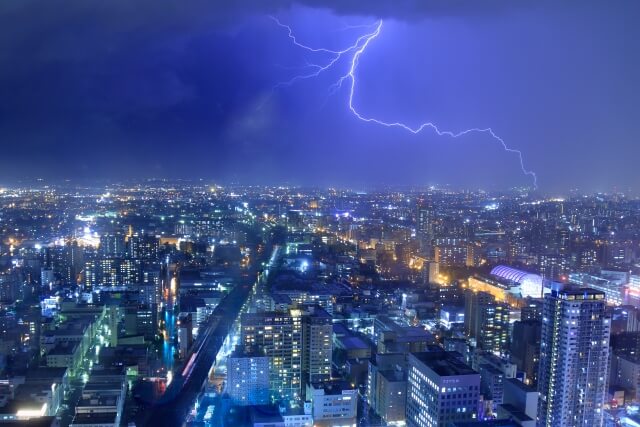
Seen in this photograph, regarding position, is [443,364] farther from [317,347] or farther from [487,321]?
[487,321]

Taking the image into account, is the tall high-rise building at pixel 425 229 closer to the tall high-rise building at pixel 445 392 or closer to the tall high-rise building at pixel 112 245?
the tall high-rise building at pixel 112 245

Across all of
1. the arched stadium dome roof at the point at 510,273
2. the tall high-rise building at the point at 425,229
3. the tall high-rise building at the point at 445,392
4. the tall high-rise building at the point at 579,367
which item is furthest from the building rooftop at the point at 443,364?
the tall high-rise building at the point at 425,229

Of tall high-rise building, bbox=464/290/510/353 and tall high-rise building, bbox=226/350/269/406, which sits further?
tall high-rise building, bbox=464/290/510/353

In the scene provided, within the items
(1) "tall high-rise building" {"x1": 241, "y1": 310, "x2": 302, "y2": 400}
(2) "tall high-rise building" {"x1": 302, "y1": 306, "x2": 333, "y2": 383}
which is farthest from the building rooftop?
(1) "tall high-rise building" {"x1": 241, "y1": 310, "x2": 302, "y2": 400}

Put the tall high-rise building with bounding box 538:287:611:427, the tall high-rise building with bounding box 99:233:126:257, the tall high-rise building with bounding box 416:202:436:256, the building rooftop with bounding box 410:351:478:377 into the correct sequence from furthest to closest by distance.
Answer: the tall high-rise building with bounding box 416:202:436:256 → the tall high-rise building with bounding box 99:233:126:257 → the tall high-rise building with bounding box 538:287:611:427 → the building rooftop with bounding box 410:351:478:377

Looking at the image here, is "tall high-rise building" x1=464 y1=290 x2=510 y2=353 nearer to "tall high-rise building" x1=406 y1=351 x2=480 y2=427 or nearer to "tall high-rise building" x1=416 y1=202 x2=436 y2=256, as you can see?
"tall high-rise building" x1=416 y1=202 x2=436 y2=256

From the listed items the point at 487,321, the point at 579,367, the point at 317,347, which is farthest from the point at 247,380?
the point at 487,321
